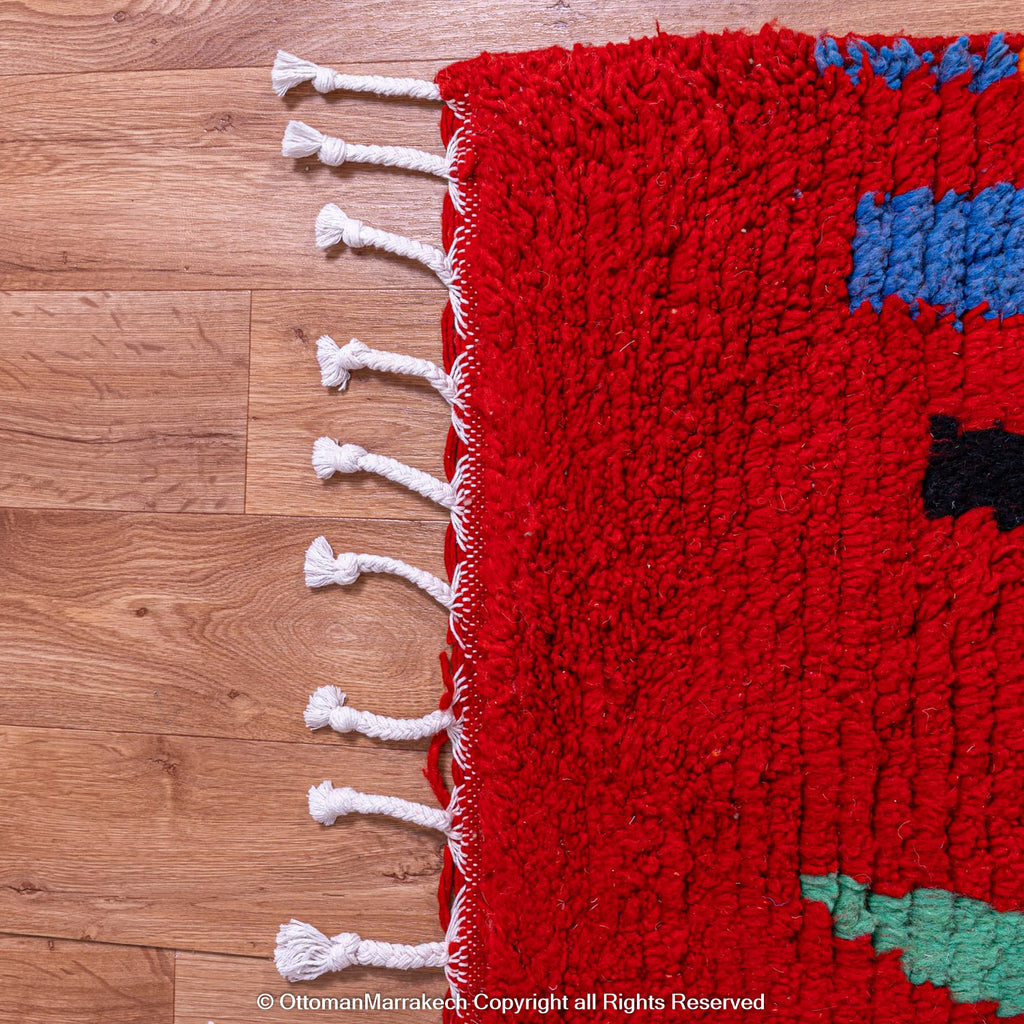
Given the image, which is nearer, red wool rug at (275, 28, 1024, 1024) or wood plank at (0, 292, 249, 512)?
red wool rug at (275, 28, 1024, 1024)

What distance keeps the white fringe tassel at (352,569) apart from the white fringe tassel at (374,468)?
0.07 m

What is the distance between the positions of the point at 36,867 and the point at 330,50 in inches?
33.7

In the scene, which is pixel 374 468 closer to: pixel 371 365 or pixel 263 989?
pixel 371 365

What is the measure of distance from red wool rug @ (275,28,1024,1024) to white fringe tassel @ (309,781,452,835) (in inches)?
1.9

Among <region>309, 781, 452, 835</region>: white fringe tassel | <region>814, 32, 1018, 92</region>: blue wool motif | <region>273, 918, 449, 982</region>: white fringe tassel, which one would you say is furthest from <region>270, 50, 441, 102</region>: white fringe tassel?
<region>273, 918, 449, 982</region>: white fringe tassel

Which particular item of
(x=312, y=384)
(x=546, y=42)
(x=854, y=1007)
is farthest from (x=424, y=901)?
(x=546, y=42)

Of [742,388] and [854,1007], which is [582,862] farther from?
[742,388]

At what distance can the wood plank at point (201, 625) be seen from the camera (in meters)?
0.68

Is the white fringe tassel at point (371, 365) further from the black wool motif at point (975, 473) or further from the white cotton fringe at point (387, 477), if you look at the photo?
the black wool motif at point (975, 473)

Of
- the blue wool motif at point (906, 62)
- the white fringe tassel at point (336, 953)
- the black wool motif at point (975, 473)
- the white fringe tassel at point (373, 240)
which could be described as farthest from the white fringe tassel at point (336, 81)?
the white fringe tassel at point (336, 953)

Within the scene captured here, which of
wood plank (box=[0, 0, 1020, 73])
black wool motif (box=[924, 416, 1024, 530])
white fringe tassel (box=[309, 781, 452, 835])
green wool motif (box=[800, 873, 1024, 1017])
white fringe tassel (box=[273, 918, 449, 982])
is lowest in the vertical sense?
white fringe tassel (box=[273, 918, 449, 982])

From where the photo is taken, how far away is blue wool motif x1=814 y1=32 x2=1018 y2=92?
1.98ft

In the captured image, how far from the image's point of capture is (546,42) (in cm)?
67

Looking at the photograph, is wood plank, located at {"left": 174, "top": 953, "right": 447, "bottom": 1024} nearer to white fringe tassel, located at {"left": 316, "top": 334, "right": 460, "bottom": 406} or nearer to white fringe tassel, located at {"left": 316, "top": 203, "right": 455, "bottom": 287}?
white fringe tassel, located at {"left": 316, "top": 334, "right": 460, "bottom": 406}
